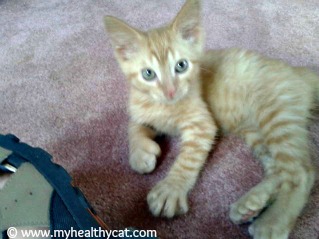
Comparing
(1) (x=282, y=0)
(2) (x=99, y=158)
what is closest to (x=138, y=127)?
(2) (x=99, y=158)

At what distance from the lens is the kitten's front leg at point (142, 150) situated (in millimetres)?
1092

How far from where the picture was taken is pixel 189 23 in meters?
1.16

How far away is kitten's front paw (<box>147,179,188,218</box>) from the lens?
3.13 feet

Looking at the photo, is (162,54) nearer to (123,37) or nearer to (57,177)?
(123,37)

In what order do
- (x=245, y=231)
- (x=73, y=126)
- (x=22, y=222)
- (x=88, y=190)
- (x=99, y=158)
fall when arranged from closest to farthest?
1. (x=22, y=222)
2. (x=245, y=231)
3. (x=88, y=190)
4. (x=99, y=158)
5. (x=73, y=126)

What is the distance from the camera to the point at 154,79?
1117mm

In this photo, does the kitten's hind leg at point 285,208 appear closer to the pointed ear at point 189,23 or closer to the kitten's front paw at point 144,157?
the kitten's front paw at point 144,157

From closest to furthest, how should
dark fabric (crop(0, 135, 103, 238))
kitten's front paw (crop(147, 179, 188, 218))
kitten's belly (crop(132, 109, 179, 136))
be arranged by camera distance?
dark fabric (crop(0, 135, 103, 238)), kitten's front paw (crop(147, 179, 188, 218)), kitten's belly (crop(132, 109, 179, 136))

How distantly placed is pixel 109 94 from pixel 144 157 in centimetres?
48

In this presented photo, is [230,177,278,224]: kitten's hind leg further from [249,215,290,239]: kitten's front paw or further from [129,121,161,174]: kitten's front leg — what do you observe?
[129,121,161,174]: kitten's front leg

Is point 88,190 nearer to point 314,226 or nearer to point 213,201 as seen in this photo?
point 213,201

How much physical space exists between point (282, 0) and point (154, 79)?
1.26m

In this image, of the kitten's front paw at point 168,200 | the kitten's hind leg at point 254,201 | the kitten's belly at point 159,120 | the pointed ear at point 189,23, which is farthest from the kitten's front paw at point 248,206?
the pointed ear at point 189,23

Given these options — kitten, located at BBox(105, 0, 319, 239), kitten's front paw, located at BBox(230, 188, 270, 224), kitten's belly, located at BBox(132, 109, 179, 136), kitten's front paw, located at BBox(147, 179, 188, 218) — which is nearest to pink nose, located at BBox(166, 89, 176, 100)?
kitten, located at BBox(105, 0, 319, 239)
